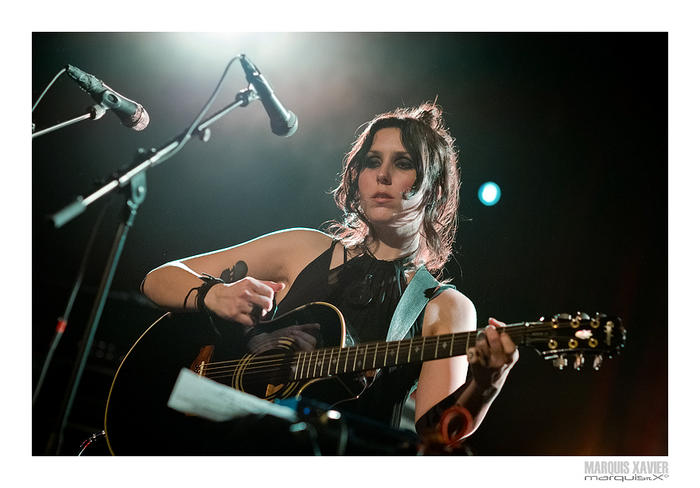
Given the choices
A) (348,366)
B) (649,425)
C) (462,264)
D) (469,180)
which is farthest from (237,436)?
(649,425)

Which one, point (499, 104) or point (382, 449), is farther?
point (499, 104)

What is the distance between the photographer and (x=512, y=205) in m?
2.28

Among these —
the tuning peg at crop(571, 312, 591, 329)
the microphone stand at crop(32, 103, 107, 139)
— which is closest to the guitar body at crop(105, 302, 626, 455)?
the tuning peg at crop(571, 312, 591, 329)

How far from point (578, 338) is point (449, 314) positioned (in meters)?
0.51

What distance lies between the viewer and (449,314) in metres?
2.15

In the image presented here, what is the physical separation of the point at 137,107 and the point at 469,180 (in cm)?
141

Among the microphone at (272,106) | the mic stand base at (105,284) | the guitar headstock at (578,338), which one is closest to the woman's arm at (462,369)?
the guitar headstock at (578,338)

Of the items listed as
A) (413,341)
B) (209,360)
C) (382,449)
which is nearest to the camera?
(382,449)

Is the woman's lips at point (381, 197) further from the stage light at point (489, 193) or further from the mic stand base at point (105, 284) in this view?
the mic stand base at point (105, 284)

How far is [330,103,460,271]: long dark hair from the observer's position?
229cm

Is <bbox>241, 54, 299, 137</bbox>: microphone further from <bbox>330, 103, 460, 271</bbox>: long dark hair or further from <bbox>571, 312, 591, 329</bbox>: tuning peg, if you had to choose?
<bbox>571, 312, 591, 329</bbox>: tuning peg

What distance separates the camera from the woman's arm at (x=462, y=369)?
192 cm
